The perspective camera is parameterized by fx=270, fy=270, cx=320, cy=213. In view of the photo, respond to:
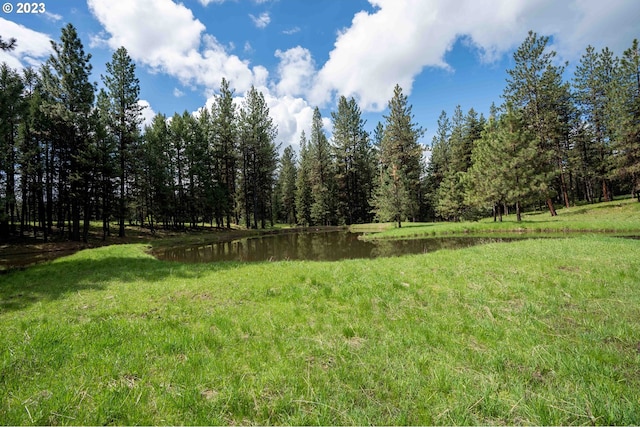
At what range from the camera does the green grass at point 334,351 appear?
129 inches

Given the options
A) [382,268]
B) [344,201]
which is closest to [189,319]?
[382,268]

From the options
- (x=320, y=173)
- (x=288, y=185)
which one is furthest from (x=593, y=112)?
(x=288, y=185)

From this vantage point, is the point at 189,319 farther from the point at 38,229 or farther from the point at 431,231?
the point at 38,229

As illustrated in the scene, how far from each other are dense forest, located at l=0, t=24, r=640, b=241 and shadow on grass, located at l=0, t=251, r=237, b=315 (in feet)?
16.5

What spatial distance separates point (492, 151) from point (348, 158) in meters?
30.4

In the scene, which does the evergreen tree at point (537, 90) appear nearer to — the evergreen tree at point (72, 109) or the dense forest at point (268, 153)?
the dense forest at point (268, 153)

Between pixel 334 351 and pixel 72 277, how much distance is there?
13.5 meters

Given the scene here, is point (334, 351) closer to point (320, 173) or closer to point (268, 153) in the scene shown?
point (268, 153)

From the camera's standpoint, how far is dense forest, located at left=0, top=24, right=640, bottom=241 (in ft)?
90.1

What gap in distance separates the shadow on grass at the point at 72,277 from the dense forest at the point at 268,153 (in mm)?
5026

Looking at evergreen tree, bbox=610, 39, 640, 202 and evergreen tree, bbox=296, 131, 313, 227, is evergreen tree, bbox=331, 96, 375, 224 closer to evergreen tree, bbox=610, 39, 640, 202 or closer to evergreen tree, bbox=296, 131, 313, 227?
evergreen tree, bbox=296, 131, 313, 227

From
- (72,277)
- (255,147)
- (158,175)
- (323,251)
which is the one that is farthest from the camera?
(255,147)

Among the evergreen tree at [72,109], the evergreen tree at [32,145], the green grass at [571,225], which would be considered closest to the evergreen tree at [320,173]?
the green grass at [571,225]

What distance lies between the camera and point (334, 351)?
4730 mm
